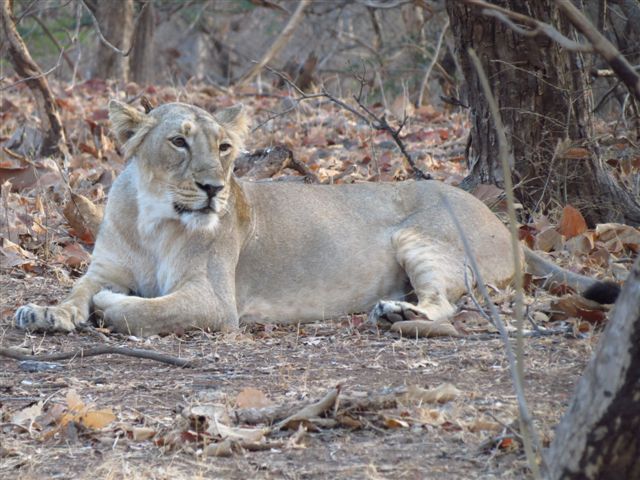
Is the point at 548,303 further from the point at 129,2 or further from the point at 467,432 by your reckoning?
the point at 129,2

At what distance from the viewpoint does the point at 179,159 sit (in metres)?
5.24

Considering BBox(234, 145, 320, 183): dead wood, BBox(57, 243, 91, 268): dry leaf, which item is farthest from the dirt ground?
BBox(234, 145, 320, 183): dead wood

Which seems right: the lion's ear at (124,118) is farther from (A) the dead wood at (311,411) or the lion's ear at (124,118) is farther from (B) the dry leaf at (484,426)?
(B) the dry leaf at (484,426)

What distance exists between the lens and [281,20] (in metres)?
18.5

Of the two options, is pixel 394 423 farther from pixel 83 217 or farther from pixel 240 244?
pixel 83 217

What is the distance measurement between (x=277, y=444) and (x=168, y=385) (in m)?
0.84

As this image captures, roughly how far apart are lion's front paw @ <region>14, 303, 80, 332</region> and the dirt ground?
5 cm

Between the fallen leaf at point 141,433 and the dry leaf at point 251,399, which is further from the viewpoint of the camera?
the dry leaf at point 251,399

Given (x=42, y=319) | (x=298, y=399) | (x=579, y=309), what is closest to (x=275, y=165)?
(x=42, y=319)

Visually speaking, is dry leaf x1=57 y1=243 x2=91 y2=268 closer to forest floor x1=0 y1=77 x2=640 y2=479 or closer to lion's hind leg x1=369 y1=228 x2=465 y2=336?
forest floor x1=0 y1=77 x2=640 y2=479

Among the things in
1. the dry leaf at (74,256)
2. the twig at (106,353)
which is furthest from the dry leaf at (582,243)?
the dry leaf at (74,256)

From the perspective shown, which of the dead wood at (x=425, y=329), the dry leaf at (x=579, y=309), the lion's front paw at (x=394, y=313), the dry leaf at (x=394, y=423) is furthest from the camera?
the lion's front paw at (x=394, y=313)

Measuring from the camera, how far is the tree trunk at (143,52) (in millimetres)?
14531

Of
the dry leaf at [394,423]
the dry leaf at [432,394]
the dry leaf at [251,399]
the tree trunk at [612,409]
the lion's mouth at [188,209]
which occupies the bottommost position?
the dry leaf at [251,399]
